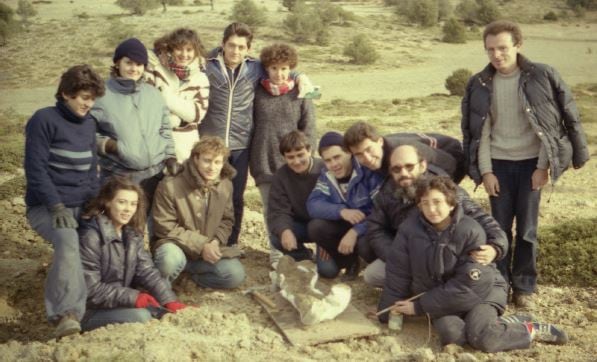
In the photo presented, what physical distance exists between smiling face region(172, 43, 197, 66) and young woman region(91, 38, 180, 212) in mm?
313

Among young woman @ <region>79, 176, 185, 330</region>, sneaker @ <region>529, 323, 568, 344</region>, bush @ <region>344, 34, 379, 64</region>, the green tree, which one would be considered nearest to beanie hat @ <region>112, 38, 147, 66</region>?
young woman @ <region>79, 176, 185, 330</region>

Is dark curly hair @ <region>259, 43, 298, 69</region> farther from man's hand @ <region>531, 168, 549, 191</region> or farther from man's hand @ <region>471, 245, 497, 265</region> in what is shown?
man's hand @ <region>471, 245, 497, 265</region>

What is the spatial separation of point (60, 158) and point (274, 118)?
72.4 inches

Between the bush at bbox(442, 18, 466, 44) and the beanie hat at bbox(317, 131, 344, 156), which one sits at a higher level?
the beanie hat at bbox(317, 131, 344, 156)

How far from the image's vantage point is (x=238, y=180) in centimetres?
582

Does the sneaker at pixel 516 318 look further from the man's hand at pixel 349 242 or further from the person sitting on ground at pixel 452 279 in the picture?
the man's hand at pixel 349 242

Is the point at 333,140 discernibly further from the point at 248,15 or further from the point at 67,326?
the point at 248,15

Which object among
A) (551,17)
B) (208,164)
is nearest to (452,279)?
(208,164)

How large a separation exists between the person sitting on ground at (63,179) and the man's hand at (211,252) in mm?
967

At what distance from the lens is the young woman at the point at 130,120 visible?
4.80 m

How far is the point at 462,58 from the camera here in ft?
72.3

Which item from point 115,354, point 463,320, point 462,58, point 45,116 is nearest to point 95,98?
point 45,116

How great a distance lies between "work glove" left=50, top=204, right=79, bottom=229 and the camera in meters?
4.30

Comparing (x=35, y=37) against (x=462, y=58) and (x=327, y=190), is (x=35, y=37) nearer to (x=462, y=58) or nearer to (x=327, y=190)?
(x=462, y=58)
